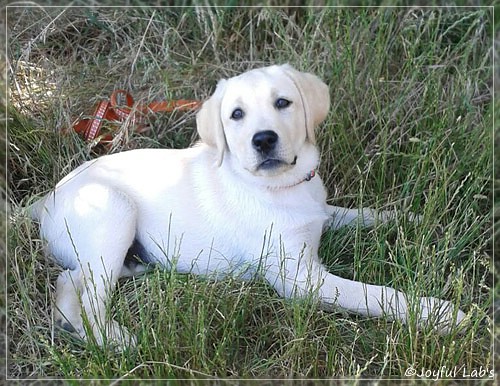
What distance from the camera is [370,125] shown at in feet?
13.8

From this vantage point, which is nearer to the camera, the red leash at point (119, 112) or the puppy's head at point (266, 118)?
the puppy's head at point (266, 118)

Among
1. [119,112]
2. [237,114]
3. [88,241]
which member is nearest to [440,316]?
[237,114]

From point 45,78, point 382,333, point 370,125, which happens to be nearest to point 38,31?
point 45,78

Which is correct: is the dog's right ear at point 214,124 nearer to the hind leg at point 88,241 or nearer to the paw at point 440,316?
the hind leg at point 88,241

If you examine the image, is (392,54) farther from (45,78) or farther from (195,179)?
(45,78)

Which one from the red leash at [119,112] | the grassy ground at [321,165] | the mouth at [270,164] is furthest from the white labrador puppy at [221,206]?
the red leash at [119,112]

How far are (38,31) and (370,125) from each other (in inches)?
83.3

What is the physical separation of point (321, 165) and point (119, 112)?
1202 millimetres

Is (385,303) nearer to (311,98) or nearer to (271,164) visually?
(271,164)

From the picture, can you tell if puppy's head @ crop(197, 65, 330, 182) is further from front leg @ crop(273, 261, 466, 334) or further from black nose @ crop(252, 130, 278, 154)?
front leg @ crop(273, 261, 466, 334)

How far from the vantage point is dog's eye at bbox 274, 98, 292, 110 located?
3.31 metres

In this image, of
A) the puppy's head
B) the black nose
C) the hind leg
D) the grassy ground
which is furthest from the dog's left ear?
the hind leg

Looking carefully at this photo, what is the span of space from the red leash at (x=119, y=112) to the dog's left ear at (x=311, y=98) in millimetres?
1076

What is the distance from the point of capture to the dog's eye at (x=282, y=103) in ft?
10.9
